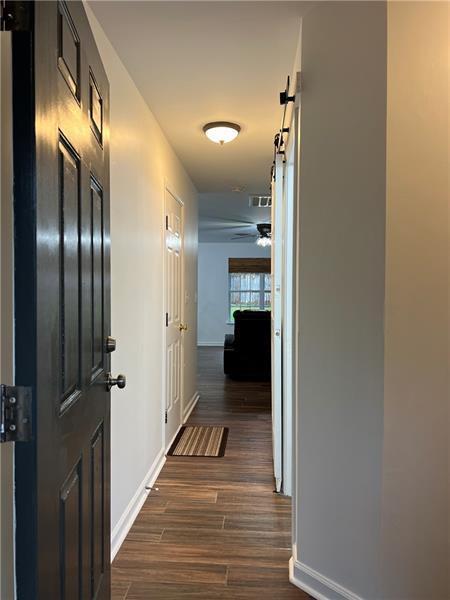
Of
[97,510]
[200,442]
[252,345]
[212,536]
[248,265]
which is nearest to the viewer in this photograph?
[97,510]

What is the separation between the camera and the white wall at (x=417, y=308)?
1.53 metres

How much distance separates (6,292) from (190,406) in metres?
4.13

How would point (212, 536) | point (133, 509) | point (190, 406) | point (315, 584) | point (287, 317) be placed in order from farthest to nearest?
point (190, 406), point (287, 317), point (133, 509), point (212, 536), point (315, 584)

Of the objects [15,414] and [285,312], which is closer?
[15,414]

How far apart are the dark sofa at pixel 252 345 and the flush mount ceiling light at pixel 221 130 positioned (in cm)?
352

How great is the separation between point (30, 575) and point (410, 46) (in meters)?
1.89

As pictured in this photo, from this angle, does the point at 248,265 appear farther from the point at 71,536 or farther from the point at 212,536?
the point at 71,536

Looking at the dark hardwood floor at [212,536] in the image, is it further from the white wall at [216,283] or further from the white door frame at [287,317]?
the white wall at [216,283]

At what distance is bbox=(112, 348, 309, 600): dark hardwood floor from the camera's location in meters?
1.88

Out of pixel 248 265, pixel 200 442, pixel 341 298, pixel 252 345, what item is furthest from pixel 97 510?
pixel 248 265

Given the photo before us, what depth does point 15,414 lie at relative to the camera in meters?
0.78

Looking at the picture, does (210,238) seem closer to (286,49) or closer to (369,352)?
(286,49)

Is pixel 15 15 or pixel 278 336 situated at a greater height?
pixel 15 15

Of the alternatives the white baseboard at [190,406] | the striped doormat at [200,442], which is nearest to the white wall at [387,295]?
the striped doormat at [200,442]
